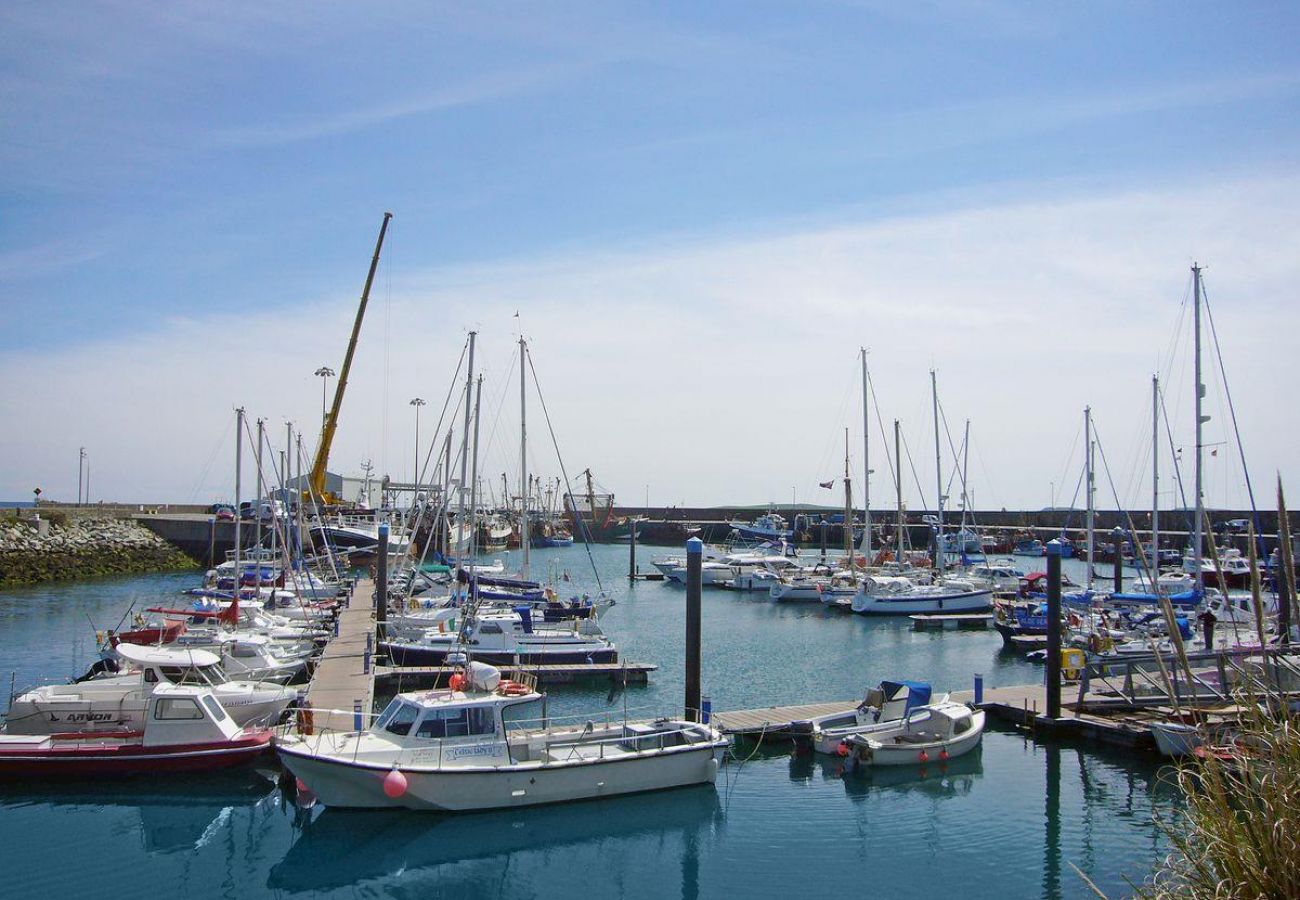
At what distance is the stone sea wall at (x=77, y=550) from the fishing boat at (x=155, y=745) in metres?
49.6

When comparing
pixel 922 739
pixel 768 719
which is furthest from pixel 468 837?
pixel 922 739

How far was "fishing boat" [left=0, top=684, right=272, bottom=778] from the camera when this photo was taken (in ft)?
74.7

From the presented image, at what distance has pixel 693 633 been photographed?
26.9 meters

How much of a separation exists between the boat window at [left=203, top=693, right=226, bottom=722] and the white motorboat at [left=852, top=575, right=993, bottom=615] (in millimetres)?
40823

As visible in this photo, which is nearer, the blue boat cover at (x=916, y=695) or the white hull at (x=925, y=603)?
the blue boat cover at (x=916, y=695)

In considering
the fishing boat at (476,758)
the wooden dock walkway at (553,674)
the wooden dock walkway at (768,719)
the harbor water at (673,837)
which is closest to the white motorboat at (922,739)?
the harbor water at (673,837)

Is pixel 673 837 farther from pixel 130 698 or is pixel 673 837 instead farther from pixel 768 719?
pixel 130 698

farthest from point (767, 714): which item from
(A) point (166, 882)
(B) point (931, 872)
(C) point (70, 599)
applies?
(C) point (70, 599)

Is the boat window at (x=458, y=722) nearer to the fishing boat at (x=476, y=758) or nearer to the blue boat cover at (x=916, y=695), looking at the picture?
the fishing boat at (x=476, y=758)

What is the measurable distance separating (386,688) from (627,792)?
1326cm

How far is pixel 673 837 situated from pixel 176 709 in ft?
40.9

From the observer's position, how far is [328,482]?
120375 mm

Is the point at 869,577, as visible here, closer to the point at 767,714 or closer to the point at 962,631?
the point at 962,631

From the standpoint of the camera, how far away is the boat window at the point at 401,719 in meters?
21.7
